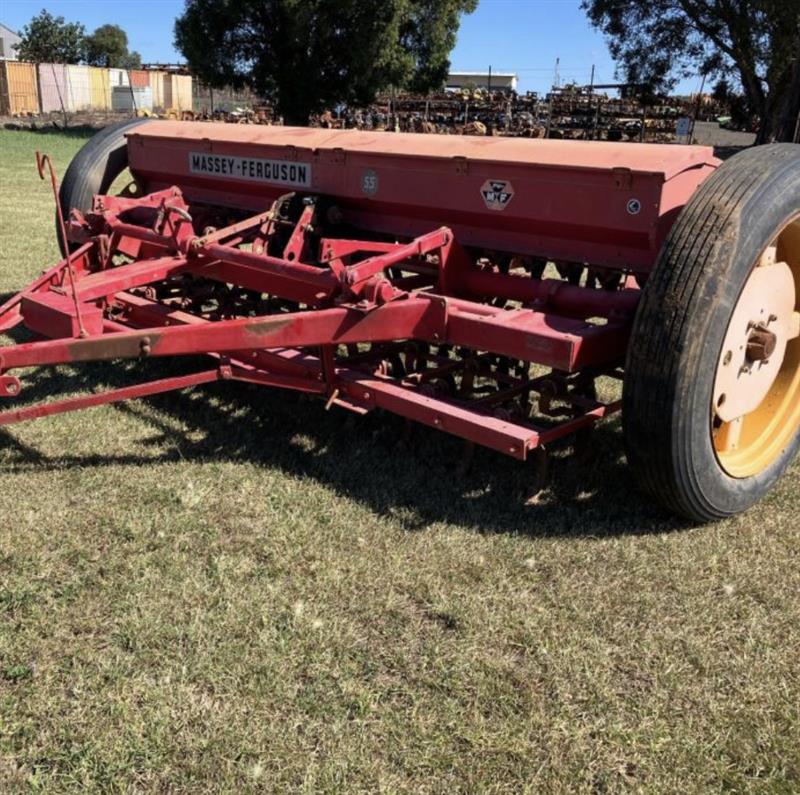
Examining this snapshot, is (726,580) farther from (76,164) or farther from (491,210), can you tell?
(76,164)

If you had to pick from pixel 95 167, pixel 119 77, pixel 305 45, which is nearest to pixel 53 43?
pixel 119 77

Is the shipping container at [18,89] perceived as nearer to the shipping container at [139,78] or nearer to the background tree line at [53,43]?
the shipping container at [139,78]

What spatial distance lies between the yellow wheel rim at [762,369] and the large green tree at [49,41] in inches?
3247

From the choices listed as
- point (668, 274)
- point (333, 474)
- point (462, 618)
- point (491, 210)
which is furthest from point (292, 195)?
point (462, 618)

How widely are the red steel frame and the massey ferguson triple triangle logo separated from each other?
219mm

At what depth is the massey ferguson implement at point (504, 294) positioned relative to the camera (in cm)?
278

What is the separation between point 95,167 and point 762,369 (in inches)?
160

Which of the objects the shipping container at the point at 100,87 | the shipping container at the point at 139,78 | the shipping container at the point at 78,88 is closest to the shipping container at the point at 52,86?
the shipping container at the point at 78,88

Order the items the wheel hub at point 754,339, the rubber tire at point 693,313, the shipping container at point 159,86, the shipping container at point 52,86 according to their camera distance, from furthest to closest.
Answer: the shipping container at point 159,86 → the shipping container at point 52,86 → the wheel hub at point 754,339 → the rubber tire at point 693,313

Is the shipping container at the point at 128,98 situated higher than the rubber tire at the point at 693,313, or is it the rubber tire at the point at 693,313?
the shipping container at the point at 128,98

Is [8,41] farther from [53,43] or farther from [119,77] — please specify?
[119,77]

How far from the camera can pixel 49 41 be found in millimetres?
76500

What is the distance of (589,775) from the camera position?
2090 mm

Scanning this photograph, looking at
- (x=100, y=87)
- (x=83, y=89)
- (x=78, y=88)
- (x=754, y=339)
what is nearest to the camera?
(x=754, y=339)
